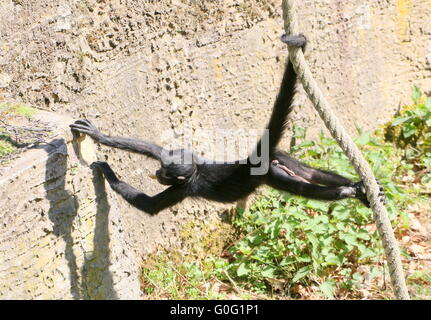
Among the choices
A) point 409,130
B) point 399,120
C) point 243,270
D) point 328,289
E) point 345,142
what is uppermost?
point 399,120

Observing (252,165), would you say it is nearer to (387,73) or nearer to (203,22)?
(203,22)

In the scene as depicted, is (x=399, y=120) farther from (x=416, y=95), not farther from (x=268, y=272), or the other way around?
(x=268, y=272)

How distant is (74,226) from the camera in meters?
4.74

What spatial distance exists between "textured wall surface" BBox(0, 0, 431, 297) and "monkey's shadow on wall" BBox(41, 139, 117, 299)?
42mm

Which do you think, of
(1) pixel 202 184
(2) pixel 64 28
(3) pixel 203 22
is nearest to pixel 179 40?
(3) pixel 203 22

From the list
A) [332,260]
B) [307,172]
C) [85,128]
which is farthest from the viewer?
[332,260]

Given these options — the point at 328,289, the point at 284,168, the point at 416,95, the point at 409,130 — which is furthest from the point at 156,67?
the point at 416,95

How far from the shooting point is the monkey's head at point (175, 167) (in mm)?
5309

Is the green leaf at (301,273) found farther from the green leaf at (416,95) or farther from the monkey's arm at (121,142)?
the green leaf at (416,95)

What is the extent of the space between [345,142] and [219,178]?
199 cm

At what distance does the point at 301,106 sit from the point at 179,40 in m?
2.18

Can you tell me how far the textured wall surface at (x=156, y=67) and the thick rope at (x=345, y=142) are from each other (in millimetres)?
2178

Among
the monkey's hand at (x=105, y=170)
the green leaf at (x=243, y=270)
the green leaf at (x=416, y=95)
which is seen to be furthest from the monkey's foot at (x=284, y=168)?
the green leaf at (x=416, y=95)

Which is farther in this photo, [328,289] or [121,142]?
[328,289]
